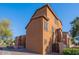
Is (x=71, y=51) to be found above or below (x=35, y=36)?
below

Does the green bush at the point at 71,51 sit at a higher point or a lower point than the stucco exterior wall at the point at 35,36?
lower

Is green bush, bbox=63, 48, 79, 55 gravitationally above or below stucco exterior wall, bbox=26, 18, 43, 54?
below

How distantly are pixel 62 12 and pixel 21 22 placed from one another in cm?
89

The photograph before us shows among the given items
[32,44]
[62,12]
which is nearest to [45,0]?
[62,12]

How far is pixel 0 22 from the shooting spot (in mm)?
7891

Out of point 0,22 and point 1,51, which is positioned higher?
point 0,22

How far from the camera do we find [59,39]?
7992 millimetres

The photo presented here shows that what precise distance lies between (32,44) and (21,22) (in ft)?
1.68

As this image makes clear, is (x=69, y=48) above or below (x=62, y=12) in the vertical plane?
below

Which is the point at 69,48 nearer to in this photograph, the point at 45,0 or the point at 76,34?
the point at 76,34
